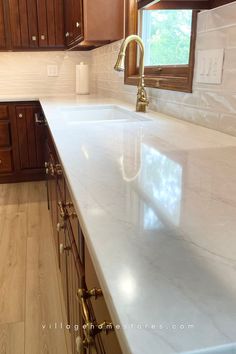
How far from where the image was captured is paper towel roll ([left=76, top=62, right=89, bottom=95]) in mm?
3404

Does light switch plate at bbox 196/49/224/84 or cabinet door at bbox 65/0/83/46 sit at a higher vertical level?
cabinet door at bbox 65/0/83/46

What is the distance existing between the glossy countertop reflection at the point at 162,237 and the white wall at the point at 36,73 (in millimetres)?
2856

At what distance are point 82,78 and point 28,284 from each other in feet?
7.46

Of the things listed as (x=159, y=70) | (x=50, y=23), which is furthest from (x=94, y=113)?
(x=50, y=23)

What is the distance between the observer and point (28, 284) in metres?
1.75

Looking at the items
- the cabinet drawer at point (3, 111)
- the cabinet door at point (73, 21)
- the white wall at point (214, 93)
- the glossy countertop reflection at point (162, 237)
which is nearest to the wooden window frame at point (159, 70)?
the white wall at point (214, 93)

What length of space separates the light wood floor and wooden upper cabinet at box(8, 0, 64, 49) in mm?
1609

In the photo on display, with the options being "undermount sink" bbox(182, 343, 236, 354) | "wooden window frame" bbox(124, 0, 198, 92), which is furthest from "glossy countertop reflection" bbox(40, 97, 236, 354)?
"wooden window frame" bbox(124, 0, 198, 92)

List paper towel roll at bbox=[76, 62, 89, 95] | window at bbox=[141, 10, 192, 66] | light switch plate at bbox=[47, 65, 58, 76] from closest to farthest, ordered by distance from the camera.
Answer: window at bbox=[141, 10, 192, 66], paper towel roll at bbox=[76, 62, 89, 95], light switch plate at bbox=[47, 65, 58, 76]

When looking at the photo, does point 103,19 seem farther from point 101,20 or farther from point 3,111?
point 3,111

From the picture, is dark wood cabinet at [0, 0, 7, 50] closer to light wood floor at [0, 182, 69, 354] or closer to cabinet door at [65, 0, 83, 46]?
cabinet door at [65, 0, 83, 46]

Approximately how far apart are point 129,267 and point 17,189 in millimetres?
2911

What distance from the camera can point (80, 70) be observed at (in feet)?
11.2

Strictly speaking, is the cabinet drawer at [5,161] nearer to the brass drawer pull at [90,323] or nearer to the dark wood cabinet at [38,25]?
the dark wood cabinet at [38,25]
